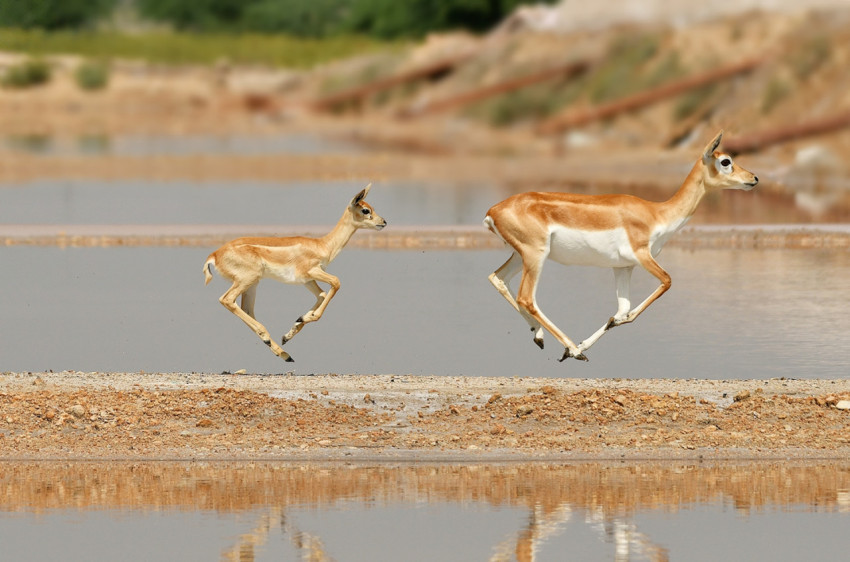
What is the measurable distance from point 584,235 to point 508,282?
0.97 meters

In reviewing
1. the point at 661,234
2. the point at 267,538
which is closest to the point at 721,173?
the point at 661,234

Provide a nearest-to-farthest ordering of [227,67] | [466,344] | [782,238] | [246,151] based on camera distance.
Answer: [466,344] → [782,238] → [227,67] → [246,151]

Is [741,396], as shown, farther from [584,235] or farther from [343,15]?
[343,15]

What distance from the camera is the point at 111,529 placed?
9.25m

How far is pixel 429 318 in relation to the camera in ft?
54.4

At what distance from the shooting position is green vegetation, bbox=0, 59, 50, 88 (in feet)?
141

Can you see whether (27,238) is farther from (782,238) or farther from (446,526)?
(446,526)

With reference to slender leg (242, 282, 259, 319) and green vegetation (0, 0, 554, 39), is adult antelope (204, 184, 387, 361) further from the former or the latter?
green vegetation (0, 0, 554, 39)

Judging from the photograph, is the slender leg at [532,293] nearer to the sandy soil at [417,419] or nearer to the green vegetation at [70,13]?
the sandy soil at [417,419]

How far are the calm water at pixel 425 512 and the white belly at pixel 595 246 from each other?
10.5 feet

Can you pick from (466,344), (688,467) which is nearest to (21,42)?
(466,344)

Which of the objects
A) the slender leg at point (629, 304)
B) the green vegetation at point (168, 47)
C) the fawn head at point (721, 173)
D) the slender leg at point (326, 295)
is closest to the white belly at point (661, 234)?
the slender leg at point (629, 304)

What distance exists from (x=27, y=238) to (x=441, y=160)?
707 inches

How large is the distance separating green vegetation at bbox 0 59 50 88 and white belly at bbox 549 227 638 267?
29.7 metres
